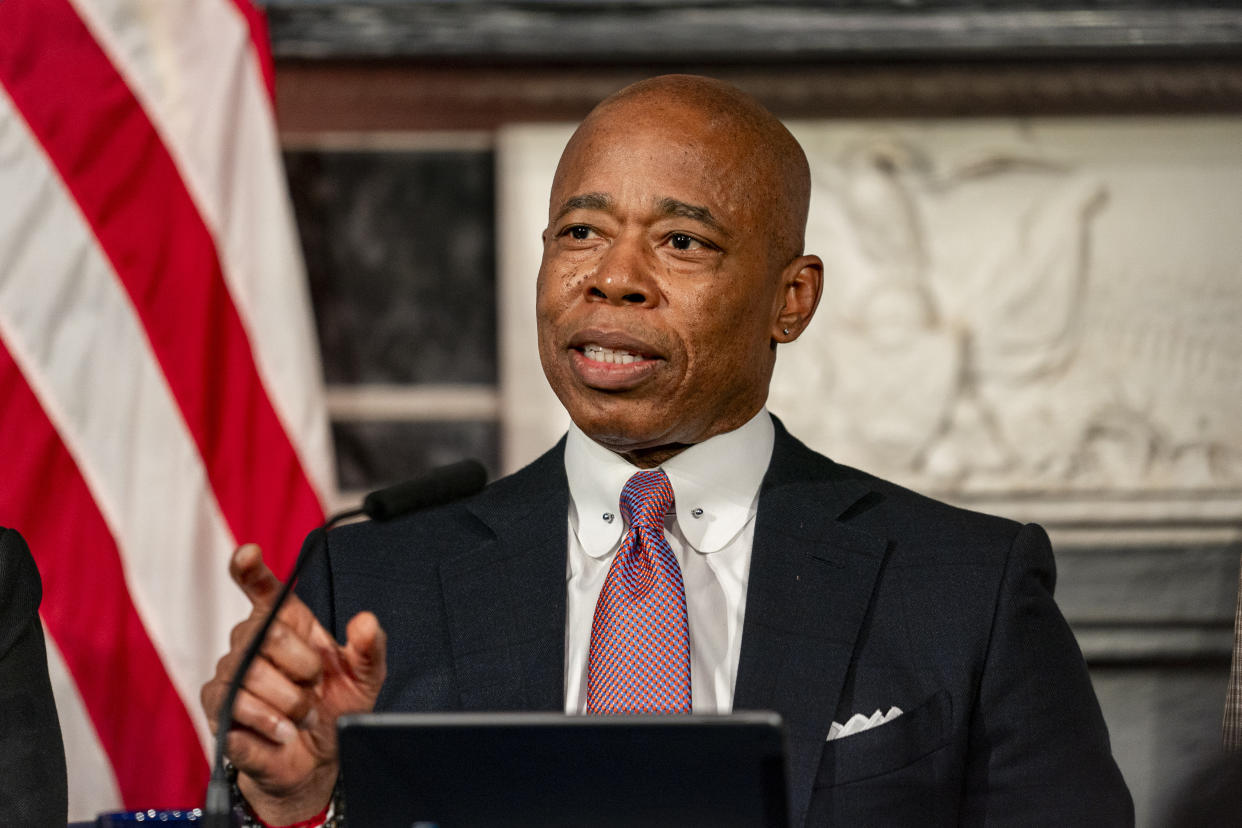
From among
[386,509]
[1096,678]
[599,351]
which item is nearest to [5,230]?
[599,351]

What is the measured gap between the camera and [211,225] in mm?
2459

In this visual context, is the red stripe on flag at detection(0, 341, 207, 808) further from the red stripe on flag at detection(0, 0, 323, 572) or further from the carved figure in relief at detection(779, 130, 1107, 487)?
the carved figure in relief at detection(779, 130, 1107, 487)

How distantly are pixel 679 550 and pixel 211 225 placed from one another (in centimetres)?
110

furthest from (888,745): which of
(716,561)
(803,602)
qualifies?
(716,561)

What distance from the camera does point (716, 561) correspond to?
1811 millimetres

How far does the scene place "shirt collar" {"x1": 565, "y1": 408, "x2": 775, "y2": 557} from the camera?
5.98ft

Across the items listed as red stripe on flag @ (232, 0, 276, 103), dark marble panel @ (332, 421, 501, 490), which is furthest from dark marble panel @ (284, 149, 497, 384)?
red stripe on flag @ (232, 0, 276, 103)

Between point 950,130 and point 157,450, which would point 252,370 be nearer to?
point 157,450

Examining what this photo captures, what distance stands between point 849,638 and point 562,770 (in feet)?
1.93

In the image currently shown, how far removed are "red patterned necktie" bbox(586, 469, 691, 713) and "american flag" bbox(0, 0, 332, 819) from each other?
35.8 inches

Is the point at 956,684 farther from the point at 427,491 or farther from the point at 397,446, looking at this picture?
the point at 397,446

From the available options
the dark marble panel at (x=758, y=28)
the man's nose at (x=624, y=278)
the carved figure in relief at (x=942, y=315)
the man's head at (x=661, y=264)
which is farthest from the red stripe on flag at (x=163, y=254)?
the carved figure in relief at (x=942, y=315)

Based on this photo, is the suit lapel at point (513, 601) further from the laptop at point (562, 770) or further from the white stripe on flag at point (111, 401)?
the white stripe on flag at point (111, 401)

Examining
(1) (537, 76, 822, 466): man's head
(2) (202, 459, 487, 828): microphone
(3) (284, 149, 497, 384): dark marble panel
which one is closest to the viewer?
(2) (202, 459, 487, 828): microphone
